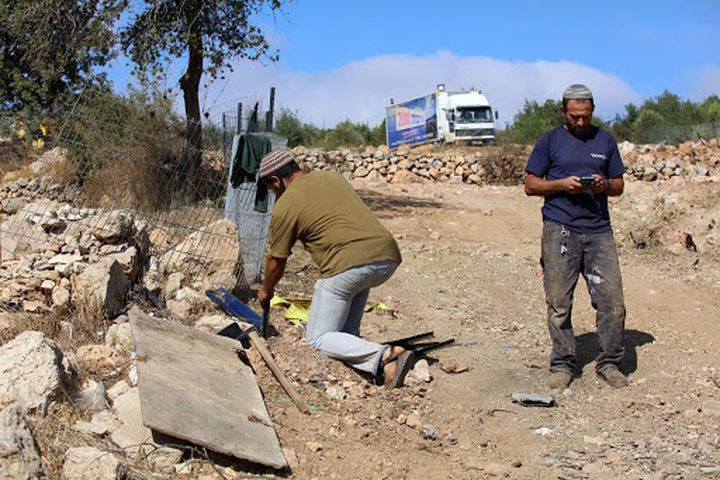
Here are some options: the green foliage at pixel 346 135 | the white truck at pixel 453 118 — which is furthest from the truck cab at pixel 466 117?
the green foliage at pixel 346 135

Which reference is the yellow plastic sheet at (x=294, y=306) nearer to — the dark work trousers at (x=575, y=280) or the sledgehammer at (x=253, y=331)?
the sledgehammer at (x=253, y=331)

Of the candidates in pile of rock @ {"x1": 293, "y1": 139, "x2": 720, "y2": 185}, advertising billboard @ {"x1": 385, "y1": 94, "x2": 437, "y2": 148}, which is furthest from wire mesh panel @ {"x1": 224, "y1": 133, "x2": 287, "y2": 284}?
advertising billboard @ {"x1": 385, "y1": 94, "x2": 437, "y2": 148}

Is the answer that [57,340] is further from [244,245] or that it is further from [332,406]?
[244,245]

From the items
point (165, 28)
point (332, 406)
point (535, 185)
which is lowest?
point (332, 406)

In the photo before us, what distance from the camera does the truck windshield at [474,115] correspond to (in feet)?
112

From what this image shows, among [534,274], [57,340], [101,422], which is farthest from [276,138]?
[101,422]

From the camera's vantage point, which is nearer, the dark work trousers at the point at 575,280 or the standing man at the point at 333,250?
the standing man at the point at 333,250

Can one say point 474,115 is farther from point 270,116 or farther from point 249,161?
point 249,161

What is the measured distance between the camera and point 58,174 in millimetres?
10977

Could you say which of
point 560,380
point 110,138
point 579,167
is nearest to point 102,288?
point 110,138

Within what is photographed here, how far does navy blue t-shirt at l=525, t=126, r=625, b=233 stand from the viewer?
574 centimetres

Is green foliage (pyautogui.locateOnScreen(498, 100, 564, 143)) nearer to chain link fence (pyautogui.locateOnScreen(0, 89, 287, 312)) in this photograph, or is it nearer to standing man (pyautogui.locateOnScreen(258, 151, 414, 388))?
chain link fence (pyautogui.locateOnScreen(0, 89, 287, 312))

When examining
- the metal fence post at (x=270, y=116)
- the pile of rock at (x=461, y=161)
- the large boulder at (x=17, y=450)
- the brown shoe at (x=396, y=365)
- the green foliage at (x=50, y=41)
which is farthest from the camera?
the pile of rock at (x=461, y=161)

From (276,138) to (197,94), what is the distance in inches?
314
